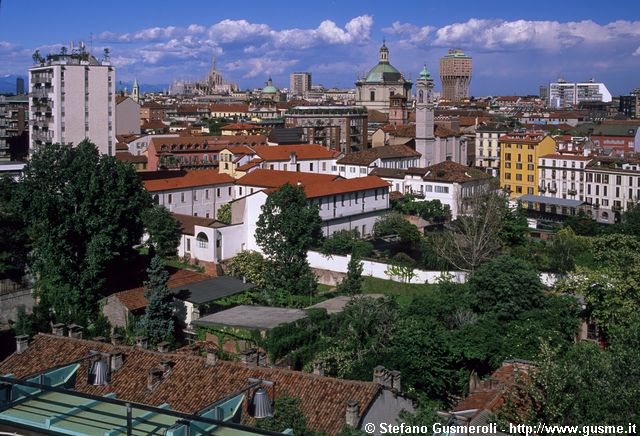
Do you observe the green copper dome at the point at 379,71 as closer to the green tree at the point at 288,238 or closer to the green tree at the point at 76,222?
the green tree at the point at 288,238

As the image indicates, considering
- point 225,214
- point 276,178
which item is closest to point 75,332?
point 225,214

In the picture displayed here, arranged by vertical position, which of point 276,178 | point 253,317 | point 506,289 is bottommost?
point 253,317

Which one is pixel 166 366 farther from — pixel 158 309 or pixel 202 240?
pixel 202 240

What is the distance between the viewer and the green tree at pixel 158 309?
1655cm

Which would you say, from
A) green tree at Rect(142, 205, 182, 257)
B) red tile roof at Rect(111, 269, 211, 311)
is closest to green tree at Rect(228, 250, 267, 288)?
red tile roof at Rect(111, 269, 211, 311)

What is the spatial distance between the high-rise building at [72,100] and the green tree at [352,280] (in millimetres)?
11542

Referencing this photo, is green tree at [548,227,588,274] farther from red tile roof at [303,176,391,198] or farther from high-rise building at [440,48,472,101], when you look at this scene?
high-rise building at [440,48,472,101]

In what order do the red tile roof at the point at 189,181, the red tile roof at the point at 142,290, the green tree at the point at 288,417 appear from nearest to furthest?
1. the green tree at the point at 288,417
2. the red tile roof at the point at 142,290
3. the red tile roof at the point at 189,181

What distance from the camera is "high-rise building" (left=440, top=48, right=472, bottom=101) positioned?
119 meters

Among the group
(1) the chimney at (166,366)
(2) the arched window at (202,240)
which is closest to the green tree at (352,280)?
(2) the arched window at (202,240)

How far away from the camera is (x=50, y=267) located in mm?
17906

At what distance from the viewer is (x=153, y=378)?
10.5 metres

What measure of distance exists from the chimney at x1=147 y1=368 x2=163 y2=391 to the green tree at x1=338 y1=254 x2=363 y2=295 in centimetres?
991

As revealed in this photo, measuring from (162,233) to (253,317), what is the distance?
301 inches
